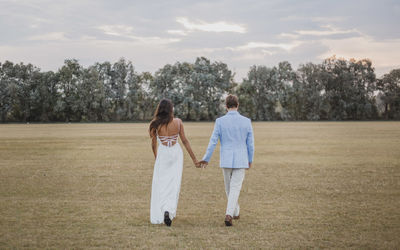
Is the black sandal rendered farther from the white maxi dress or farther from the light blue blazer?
the light blue blazer

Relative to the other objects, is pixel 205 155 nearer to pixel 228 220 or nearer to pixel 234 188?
pixel 234 188

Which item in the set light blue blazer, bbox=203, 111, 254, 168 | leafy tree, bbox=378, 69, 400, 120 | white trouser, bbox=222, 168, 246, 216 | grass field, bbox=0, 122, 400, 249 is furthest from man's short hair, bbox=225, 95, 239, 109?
leafy tree, bbox=378, 69, 400, 120

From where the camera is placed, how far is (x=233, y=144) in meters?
6.62

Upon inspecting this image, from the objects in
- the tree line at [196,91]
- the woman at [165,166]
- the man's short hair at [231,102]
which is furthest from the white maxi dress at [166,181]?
the tree line at [196,91]

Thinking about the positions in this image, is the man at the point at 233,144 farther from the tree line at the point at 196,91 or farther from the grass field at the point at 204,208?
the tree line at the point at 196,91

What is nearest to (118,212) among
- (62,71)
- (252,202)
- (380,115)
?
(252,202)

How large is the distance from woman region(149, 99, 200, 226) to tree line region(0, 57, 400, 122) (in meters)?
79.9

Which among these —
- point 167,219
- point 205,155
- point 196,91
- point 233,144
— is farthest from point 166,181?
point 196,91

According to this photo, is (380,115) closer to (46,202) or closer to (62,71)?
(62,71)

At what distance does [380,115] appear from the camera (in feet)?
303

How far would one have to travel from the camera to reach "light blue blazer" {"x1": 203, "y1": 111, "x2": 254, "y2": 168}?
21.5ft

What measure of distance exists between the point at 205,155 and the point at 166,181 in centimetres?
77

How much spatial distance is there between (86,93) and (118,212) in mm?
80924

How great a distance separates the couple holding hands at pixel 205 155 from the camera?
259 inches
